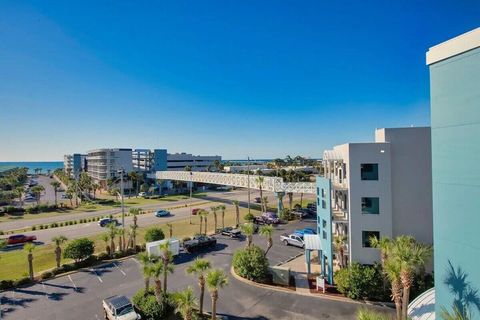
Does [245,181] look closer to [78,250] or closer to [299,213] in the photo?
[299,213]

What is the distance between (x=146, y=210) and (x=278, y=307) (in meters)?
47.6

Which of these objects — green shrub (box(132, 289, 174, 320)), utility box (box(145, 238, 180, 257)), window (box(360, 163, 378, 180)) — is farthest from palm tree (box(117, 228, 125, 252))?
window (box(360, 163, 378, 180))

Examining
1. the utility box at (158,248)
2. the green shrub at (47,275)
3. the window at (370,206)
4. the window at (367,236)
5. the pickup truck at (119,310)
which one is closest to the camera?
the pickup truck at (119,310)

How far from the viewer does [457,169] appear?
10602mm

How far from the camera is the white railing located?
4656 centimetres

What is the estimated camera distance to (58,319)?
61.0ft

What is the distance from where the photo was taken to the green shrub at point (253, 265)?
77.5ft

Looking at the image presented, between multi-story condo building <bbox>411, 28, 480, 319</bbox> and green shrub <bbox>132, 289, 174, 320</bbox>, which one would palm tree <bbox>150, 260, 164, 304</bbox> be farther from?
multi-story condo building <bbox>411, 28, 480, 319</bbox>

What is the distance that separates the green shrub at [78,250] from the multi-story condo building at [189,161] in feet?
306

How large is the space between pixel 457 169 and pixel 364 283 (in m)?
12.9

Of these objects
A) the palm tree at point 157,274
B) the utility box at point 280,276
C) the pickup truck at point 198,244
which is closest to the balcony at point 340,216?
the utility box at point 280,276

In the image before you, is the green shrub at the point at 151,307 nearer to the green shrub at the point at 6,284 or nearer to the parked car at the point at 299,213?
the green shrub at the point at 6,284

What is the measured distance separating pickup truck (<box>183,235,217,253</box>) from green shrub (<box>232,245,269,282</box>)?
904 cm

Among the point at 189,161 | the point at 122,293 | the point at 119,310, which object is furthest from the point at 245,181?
the point at 189,161
